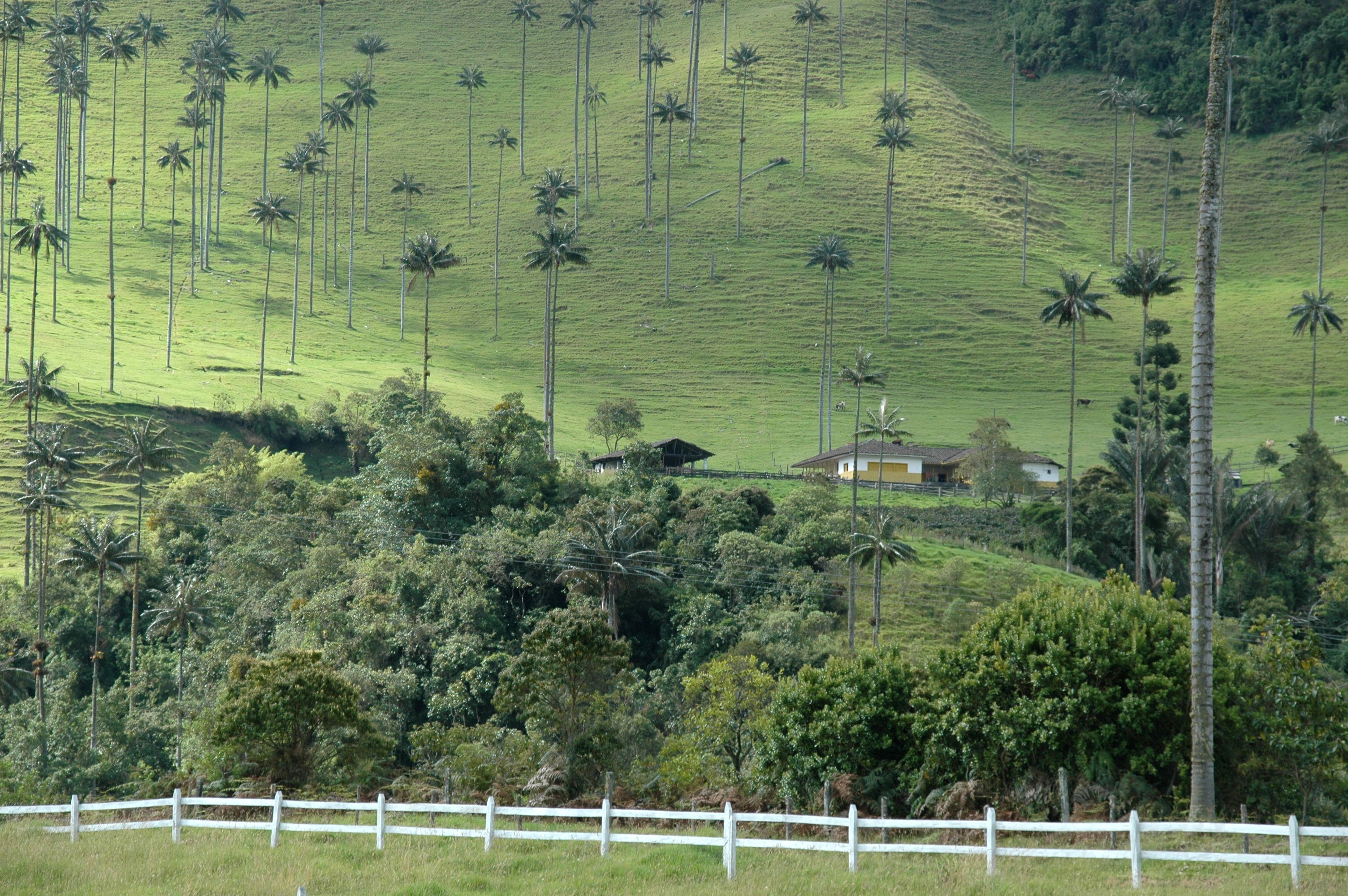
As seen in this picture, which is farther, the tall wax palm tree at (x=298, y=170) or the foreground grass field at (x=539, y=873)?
the tall wax palm tree at (x=298, y=170)

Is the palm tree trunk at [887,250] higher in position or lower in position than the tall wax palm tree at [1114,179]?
lower

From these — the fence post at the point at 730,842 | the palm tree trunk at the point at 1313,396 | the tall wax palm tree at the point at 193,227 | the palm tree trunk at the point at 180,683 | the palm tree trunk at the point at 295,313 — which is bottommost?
the palm tree trunk at the point at 180,683

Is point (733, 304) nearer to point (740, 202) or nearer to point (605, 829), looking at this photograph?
point (740, 202)

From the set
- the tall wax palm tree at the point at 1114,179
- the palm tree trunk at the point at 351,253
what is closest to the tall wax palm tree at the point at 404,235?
the palm tree trunk at the point at 351,253

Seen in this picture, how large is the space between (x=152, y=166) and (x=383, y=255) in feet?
145

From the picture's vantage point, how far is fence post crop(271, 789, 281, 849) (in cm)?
2434

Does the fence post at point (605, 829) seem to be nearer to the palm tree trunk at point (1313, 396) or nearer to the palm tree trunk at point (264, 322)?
the palm tree trunk at point (264, 322)

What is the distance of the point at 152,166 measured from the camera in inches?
7736

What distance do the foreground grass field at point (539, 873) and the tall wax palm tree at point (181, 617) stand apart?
169 feet

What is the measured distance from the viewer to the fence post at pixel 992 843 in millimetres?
20641

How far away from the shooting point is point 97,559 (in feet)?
249

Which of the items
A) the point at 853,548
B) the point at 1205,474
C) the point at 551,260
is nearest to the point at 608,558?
the point at 853,548

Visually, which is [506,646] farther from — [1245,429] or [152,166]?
[152,166]

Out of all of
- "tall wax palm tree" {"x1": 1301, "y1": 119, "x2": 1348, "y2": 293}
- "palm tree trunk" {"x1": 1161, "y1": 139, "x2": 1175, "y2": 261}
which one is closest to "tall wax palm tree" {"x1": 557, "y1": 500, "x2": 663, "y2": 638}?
"tall wax palm tree" {"x1": 1301, "y1": 119, "x2": 1348, "y2": 293}
